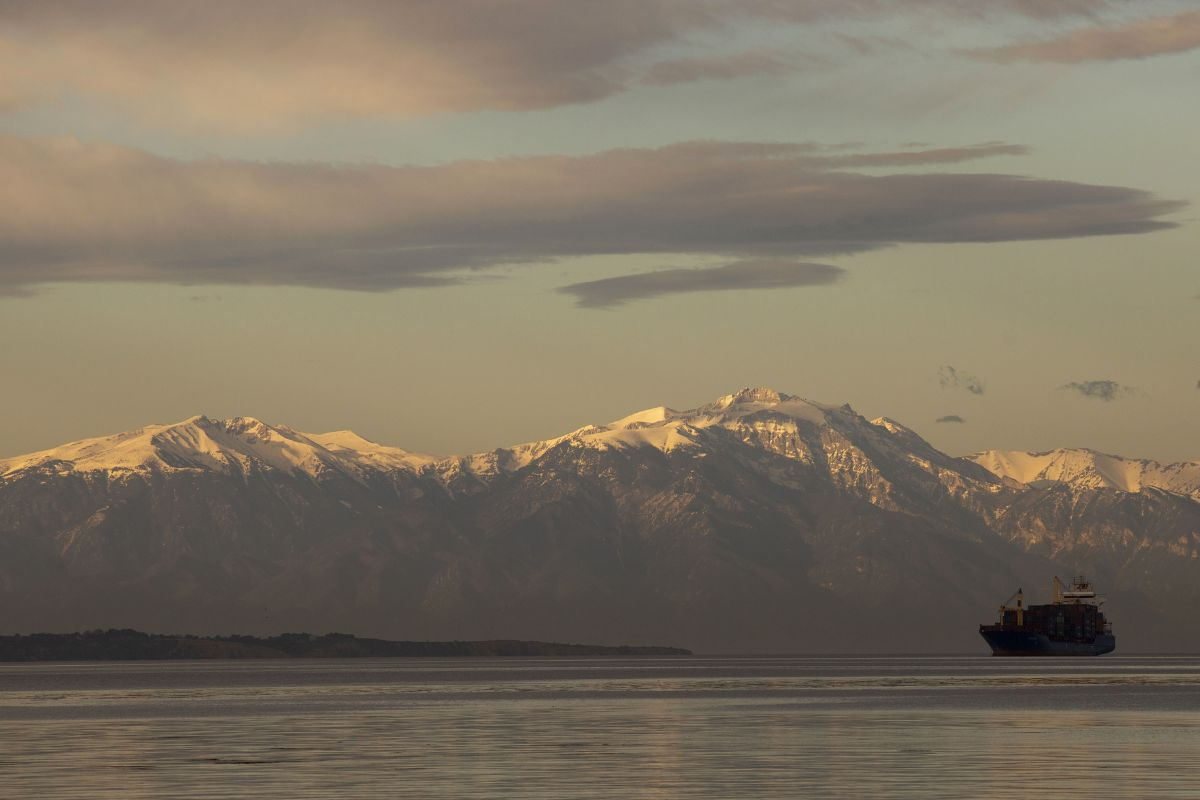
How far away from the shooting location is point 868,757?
96438 millimetres

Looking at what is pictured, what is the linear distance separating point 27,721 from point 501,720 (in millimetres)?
39635

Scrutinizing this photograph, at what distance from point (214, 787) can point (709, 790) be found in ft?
69.1

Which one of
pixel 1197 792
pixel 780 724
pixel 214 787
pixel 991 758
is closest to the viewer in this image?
pixel 1197 792

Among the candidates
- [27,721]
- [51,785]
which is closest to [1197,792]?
[51,785]

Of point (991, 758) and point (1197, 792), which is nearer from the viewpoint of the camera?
point (1197, 792)

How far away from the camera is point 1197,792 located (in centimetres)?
7406

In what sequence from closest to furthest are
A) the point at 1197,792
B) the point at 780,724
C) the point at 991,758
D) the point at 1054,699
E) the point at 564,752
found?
the point at 1197,792 → the point at 991,758 → the point at 564,752 → the point at 780,724 → the point at 1054,699

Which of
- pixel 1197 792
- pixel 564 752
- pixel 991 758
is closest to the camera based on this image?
pixel 1197 792

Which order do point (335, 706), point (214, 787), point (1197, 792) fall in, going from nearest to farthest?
point (1197, 792) < point (214, 787) < point (335, 706)

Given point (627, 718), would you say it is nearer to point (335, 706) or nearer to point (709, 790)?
point (335, 706)

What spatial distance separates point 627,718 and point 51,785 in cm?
7228

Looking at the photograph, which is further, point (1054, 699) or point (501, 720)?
point (1054, 699)

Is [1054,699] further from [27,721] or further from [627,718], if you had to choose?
[27,721]

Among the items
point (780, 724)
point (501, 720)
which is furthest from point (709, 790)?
point (501, 720)
